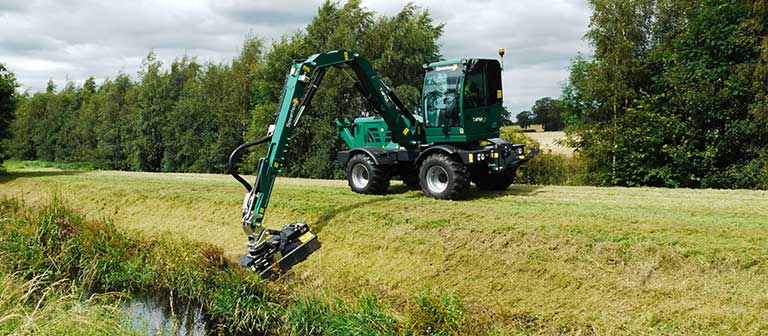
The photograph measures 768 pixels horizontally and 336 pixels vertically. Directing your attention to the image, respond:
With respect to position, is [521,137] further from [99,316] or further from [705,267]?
[99,316]

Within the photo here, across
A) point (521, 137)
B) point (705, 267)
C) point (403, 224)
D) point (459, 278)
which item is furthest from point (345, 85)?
point (705, 267)

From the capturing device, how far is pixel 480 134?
442 inches

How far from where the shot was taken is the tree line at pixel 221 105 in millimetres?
25484

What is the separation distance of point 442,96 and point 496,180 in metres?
2.39

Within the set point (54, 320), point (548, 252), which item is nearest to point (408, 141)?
point (548, 252)

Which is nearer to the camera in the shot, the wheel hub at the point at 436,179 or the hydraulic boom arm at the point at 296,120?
the hydraulic boom arm at the point at 296,120

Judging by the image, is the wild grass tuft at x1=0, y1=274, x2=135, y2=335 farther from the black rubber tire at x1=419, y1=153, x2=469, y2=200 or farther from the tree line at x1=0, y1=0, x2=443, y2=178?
the tree line at x1=0, y1=0, x2=443, y2=178

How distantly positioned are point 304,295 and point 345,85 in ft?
59.9

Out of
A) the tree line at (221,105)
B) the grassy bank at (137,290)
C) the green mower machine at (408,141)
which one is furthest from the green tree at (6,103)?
the green mower machine at (408,141)

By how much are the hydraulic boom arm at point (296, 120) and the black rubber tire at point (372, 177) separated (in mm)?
692

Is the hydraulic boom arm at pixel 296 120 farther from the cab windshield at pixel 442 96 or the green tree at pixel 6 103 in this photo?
the green tree at pixel 6 103

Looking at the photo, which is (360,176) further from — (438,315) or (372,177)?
(438,315)

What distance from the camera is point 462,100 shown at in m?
10.8

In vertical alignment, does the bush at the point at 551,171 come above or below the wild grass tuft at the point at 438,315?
above
